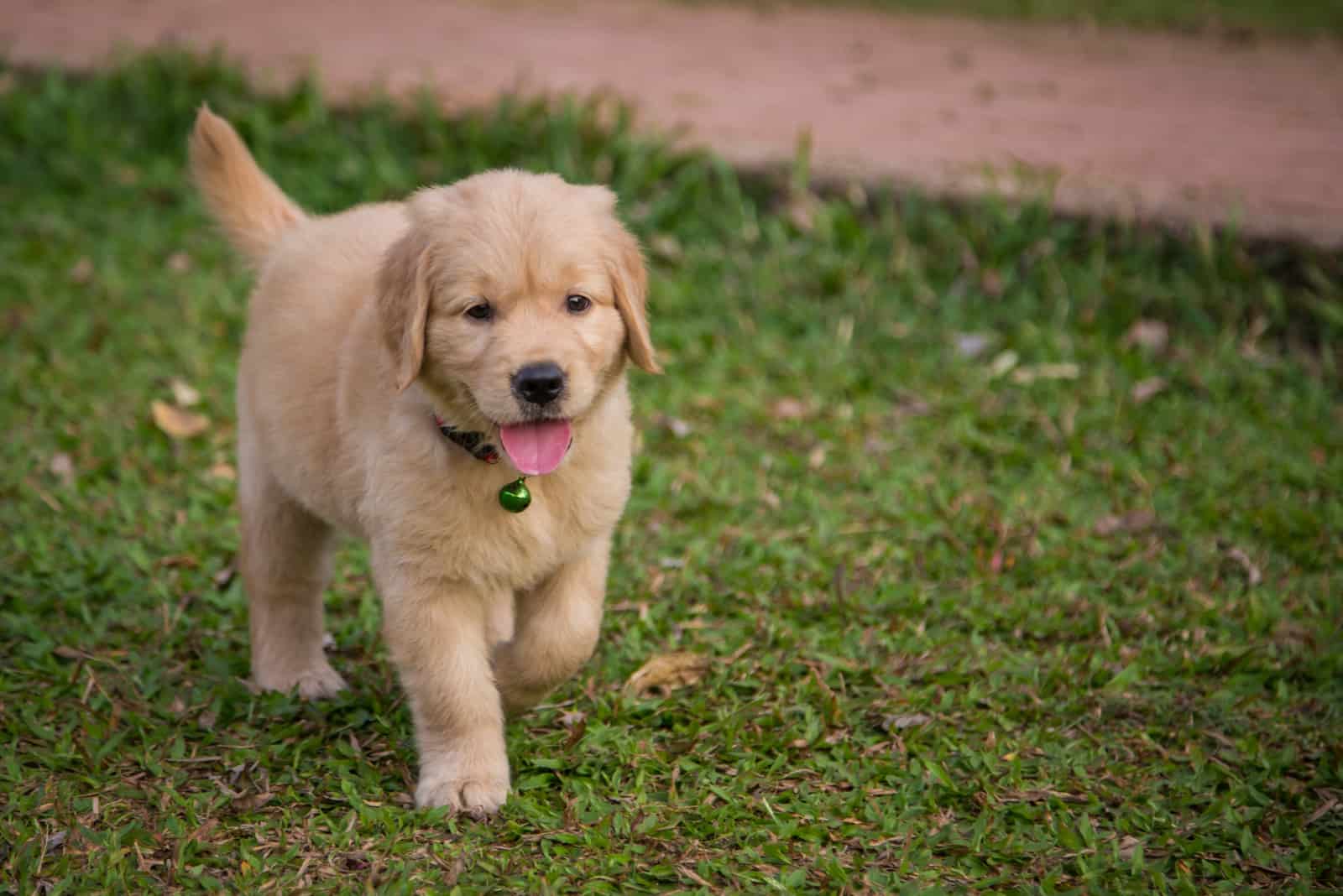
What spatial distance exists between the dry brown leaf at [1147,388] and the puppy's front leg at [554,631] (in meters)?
2.66

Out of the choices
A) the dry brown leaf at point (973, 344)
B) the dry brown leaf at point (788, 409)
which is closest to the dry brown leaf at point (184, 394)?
the dry brown leaf at point (788, 409)

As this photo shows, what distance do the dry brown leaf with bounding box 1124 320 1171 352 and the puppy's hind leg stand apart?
3281 mm

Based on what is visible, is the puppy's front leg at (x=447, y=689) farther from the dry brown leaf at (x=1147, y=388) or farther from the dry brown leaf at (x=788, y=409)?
the dry brown leaf at (x=1147, y=388)

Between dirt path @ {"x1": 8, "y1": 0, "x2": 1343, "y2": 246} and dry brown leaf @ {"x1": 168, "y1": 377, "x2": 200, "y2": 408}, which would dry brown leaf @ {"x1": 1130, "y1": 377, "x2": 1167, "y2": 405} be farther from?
dry brown leaf @ {"x1": 168, "y1": 377, "x2": 200, "y2": 408}

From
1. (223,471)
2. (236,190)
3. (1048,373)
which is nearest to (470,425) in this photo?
(236,190)

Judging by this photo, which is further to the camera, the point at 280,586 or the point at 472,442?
the point at 280,586

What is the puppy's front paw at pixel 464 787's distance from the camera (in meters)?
3.07

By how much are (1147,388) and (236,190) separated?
3.22 m

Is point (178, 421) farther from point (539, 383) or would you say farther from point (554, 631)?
point (539, 383)

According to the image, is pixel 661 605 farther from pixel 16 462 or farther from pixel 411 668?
pixel 16 462

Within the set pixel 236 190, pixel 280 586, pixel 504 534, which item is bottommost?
pixel 280 586

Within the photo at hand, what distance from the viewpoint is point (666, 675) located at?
3.68 m

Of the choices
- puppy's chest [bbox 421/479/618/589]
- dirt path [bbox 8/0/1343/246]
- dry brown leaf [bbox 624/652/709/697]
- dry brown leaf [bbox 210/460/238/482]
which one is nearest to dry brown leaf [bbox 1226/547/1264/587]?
dry brown leaf [bbox 624/652/709/697]

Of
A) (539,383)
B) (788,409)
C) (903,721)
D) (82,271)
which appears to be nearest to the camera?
(539,383)
